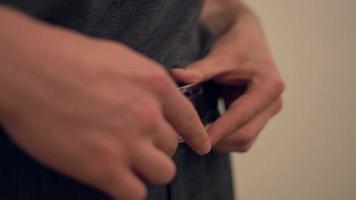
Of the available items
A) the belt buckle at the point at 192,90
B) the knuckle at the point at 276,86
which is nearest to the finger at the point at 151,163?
the belt buckle at the point at 192,90

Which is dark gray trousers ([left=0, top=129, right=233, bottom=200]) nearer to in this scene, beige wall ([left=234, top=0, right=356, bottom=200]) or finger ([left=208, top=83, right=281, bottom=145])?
finger ([left=208, top=83, right=281, bottom=145])

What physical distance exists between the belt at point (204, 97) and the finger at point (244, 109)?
0.03 metres

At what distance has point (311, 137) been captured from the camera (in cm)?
97

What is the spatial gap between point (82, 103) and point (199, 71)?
0.17 m

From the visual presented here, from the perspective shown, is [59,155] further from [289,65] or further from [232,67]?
[289,65]

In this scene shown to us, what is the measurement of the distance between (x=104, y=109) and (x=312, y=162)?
859 millimetres

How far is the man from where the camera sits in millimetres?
229

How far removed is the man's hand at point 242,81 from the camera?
0.41 meters

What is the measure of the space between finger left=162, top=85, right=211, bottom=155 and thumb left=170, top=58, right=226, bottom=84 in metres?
0.06

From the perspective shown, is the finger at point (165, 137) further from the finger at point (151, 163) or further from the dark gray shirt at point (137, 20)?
the dark gray shirt at point (137, 20)

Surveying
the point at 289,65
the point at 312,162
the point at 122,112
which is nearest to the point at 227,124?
the point at 122,112

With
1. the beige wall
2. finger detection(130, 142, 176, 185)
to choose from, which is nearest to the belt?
finger detection(130, 142, 176, 185)

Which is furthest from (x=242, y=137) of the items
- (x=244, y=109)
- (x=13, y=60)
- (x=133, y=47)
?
(x=13, y=60)

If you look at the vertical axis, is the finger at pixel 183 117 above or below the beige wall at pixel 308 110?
above
